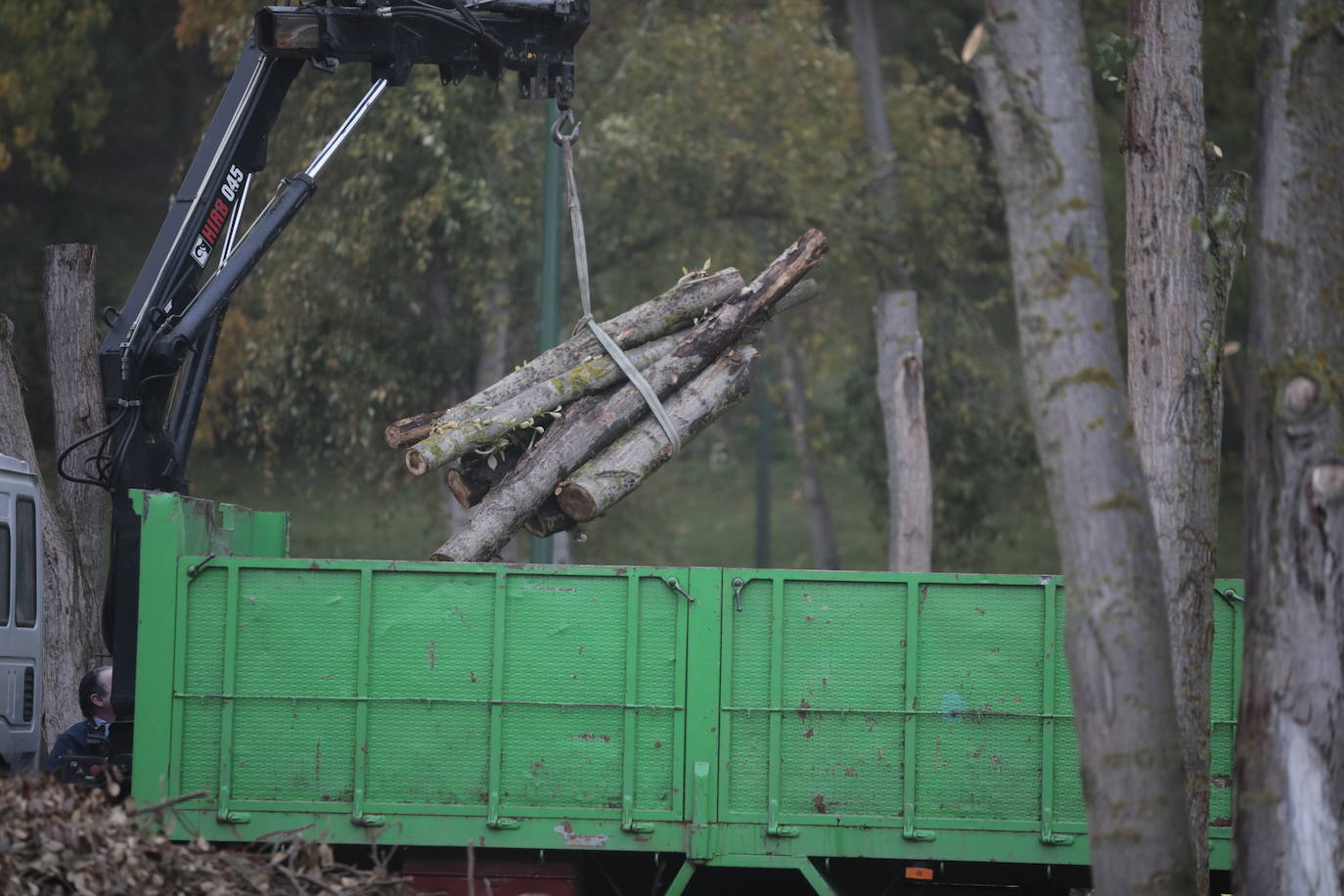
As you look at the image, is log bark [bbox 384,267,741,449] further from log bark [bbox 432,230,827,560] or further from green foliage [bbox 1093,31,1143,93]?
green foliage [bbox 1093,31,1143,93]

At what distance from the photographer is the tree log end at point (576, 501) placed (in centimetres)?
792

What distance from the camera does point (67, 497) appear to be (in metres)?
10.3

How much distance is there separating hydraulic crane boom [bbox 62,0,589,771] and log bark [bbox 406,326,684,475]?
1364 mm

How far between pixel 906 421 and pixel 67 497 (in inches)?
284

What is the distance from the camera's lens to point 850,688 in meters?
6.84

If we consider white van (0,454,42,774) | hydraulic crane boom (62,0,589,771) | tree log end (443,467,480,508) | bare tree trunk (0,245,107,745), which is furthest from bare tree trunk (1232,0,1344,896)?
bare tree trunk (0,245,107,745)

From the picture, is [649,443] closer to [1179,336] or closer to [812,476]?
[1179,336]

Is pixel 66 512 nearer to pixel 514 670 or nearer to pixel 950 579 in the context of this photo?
pixel 514 670

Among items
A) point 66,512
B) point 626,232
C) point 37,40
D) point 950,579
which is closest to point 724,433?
point 626,232

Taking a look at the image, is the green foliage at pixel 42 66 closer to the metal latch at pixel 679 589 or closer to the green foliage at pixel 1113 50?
the metal latch at pixel 679 589

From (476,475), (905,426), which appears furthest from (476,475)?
(905,426)

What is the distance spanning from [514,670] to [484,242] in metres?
10.1

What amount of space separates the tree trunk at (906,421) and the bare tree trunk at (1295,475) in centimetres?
800

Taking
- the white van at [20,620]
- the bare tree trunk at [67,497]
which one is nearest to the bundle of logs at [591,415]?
the white van at [20,620]
